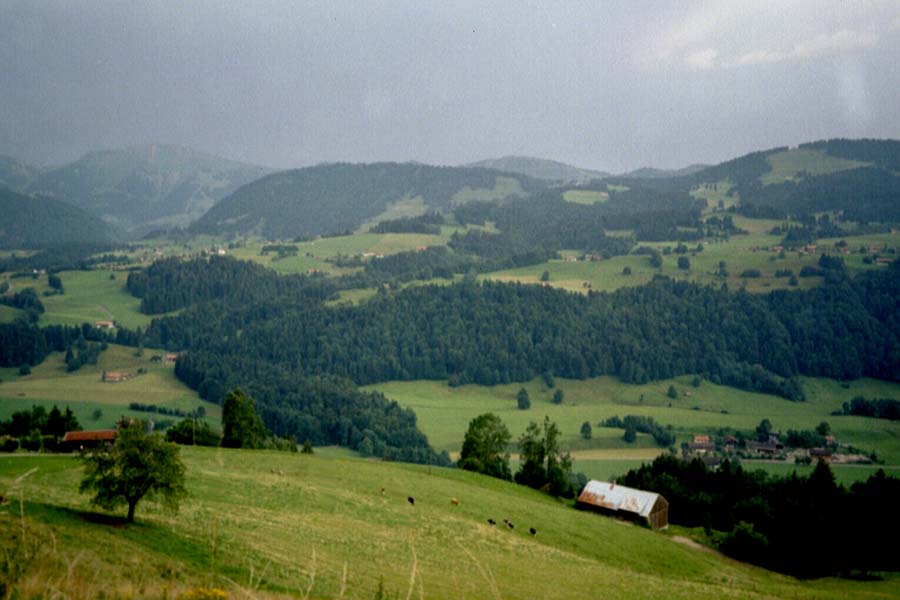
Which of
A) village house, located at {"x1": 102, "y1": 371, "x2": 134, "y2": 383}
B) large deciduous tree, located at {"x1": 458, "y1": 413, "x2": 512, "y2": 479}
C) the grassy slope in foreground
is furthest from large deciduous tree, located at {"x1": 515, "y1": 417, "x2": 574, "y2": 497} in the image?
village house, located at {"x1": 102, "y1": 371, "x2": 134, "y2": 383}

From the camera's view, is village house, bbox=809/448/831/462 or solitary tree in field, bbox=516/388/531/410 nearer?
village house, bbox=809/448/831/462

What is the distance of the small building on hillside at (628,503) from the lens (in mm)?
58219

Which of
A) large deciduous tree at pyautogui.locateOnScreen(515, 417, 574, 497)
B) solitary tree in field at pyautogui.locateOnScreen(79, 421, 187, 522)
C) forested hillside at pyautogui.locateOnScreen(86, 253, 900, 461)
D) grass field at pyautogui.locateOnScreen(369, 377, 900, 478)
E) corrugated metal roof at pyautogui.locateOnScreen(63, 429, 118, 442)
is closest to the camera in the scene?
solitary tree in field at pyautogui.locateOnScreen(79, 421, 187, 522)

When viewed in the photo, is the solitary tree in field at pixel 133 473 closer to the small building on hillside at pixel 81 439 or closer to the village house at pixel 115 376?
the small building on hillside at pixel 81 439

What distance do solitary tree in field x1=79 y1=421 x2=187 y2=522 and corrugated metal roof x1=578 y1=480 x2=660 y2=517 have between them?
43.2 m

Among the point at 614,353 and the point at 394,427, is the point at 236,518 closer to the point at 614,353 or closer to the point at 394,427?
the point at 394,427

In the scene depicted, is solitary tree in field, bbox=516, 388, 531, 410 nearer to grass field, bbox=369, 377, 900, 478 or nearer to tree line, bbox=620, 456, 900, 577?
grass field, bbox=369, 377, 900, 478

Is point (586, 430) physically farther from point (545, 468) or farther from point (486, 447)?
point (486, 447)

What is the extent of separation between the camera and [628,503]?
2335 inches

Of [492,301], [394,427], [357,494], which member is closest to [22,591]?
[357,494]

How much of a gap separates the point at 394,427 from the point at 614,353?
3165 inches

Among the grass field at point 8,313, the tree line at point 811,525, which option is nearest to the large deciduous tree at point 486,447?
the tree line at point 811,525

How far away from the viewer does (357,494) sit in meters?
45.2

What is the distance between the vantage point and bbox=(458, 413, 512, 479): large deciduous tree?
71.1m
